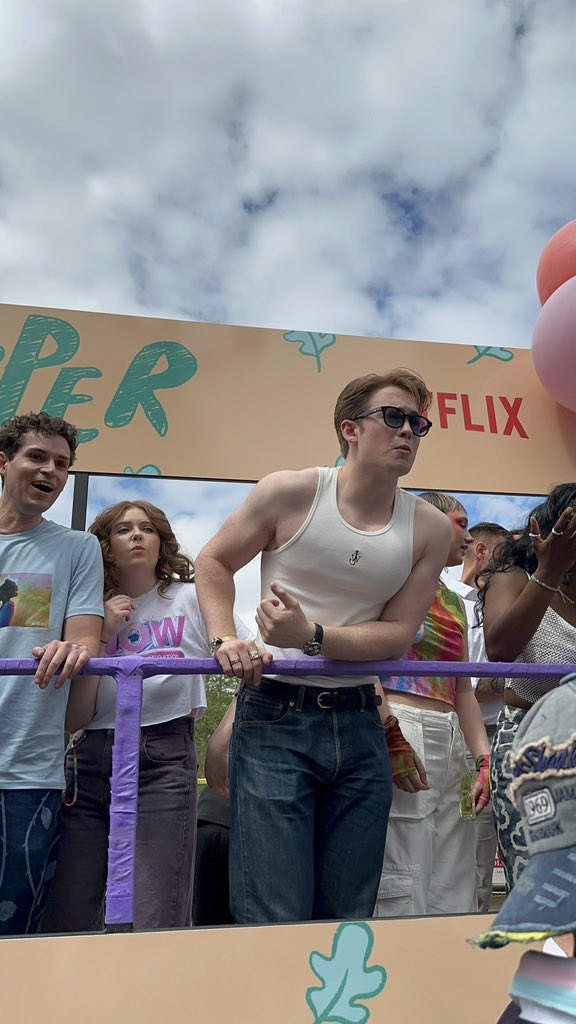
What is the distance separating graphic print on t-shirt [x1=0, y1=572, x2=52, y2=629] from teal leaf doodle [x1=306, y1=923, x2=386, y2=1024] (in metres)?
1.00

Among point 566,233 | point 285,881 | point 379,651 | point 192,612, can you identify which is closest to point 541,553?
point 379,651

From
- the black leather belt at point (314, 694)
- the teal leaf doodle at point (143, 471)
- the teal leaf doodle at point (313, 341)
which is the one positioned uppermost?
the teal leaf doodle at point (313, 341)

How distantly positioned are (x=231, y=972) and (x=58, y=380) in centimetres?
250

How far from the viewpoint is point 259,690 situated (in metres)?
1.92

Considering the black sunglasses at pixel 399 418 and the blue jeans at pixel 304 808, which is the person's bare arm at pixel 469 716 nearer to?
the blue jeans at pixel 304 808

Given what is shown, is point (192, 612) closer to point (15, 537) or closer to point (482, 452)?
point (15, 537)

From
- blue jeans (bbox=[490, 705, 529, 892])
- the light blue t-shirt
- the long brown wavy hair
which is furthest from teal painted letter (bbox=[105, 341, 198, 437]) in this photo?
blue jeans (bbox=[490, 705, 529, 892])

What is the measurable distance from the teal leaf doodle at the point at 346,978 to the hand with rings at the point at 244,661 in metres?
0.52

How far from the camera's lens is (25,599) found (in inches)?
85.1

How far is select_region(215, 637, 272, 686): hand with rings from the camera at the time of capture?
5.83 feet

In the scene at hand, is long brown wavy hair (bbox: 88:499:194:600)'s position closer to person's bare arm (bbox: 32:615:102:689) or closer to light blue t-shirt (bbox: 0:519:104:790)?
light blue t-shirt (bbox: 0:519:104:790)

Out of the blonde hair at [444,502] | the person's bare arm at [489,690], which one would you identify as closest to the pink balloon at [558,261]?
the blonde hair at [444,502]

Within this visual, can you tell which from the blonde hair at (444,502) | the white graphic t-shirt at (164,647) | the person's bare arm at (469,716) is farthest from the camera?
the blonde hair at (444,502)

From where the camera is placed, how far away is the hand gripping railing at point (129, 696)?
5.53ft
